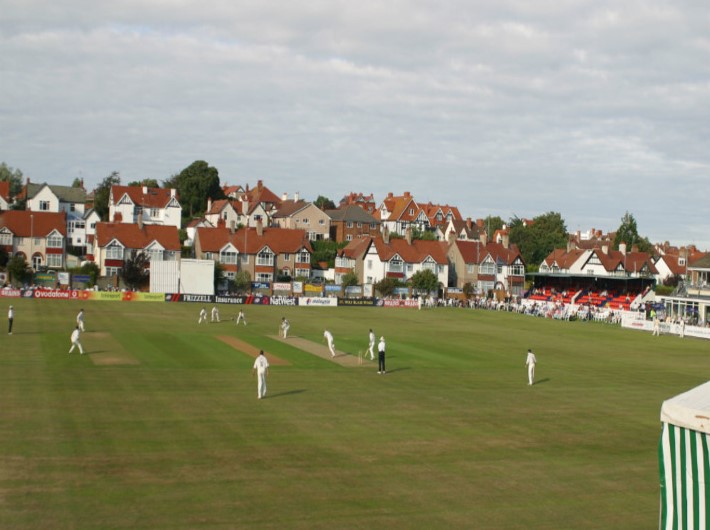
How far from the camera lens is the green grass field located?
550 inches

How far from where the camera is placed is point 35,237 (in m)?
89.9

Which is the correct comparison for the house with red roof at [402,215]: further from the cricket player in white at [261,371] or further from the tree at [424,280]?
the cricket player in white at [261,371]

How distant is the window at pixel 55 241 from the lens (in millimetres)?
90812

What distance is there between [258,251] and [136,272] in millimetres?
16452

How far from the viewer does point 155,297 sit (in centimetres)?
7331

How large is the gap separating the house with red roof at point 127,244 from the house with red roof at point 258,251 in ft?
12.4

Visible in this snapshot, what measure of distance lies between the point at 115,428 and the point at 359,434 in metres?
6.09

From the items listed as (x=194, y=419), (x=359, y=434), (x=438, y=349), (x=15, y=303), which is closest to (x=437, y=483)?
(x=359, y=434)

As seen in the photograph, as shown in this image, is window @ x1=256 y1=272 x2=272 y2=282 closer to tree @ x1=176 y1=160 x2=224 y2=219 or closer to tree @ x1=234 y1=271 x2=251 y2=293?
tree @ x1=234 y1=271 x2=251 y2=293

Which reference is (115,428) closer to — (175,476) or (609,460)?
(175,476)

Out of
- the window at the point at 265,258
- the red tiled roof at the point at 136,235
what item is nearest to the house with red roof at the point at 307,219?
the window at the point at 265,258

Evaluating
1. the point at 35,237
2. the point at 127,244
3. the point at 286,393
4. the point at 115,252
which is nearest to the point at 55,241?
the point at 35,237

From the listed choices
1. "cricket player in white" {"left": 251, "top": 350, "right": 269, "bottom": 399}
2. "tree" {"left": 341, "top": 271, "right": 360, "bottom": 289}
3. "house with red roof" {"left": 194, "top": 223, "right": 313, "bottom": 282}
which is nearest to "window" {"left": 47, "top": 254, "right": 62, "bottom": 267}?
"house with red roof" {"left": 194, "top": 223, "right": 313, "bottom": 282}

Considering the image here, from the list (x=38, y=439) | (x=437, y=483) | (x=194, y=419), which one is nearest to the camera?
(x=437, y=483)
